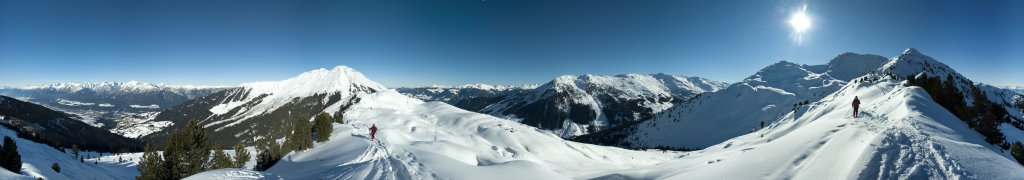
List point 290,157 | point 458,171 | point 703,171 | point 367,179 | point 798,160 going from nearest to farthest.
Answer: point 798,160
point 703,171
point 367,179
point 458,171
point 290,157

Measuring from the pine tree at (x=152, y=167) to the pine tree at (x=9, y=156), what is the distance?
2693 cm

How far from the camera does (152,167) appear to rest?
121 feet

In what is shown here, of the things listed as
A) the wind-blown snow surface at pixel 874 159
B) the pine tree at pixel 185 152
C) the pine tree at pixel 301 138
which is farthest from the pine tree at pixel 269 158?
the wind-blown snow surface at pixel 874 159

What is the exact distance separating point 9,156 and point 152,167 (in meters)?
30.8

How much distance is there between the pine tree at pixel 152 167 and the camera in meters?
36.6

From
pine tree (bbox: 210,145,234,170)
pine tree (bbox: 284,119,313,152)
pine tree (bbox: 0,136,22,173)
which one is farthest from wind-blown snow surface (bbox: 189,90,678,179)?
pine tree (bbox: 0,136,22,173)

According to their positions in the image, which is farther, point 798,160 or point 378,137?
point 378,137

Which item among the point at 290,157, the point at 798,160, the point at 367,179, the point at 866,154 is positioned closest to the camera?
the point at 866,154

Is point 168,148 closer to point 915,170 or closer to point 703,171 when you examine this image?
point 703,171

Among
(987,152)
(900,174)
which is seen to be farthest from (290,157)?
(987,152)

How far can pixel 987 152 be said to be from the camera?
692 inches

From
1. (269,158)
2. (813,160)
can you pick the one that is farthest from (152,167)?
(813,160)

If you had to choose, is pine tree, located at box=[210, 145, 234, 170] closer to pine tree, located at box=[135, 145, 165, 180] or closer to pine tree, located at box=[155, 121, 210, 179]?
pine tree, located at box=[155, 121, 210, 179]

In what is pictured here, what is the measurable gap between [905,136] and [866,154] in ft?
15.3
